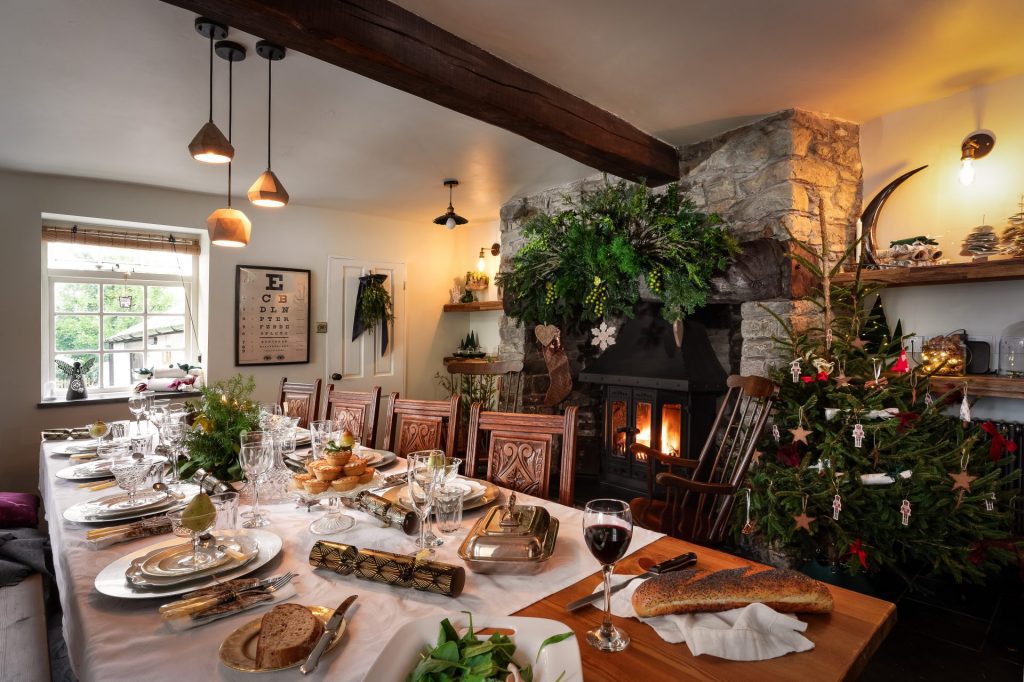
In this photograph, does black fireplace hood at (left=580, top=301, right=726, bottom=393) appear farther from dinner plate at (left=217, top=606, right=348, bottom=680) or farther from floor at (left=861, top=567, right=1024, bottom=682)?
dinner plate at (left=217, top=606, right=348, bottom=680)

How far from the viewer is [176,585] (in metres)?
0.97

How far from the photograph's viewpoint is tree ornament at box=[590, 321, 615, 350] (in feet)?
11.4

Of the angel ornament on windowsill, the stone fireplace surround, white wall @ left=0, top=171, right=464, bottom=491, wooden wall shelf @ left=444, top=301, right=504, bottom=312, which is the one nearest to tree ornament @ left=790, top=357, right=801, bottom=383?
the stone fireplace surround

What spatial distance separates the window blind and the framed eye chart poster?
455 millimetres

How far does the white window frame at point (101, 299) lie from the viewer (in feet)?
12.3

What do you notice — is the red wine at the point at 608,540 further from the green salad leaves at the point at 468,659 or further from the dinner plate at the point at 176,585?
the dinner plate at the point at 176,585

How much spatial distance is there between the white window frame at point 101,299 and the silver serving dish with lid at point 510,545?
13.3 ft

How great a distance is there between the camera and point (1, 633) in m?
1.34

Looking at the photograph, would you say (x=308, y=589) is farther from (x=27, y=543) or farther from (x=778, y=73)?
(x=778, y=73)

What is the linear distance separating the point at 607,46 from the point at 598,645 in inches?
79.7

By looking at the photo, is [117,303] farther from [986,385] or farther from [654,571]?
[986,385]

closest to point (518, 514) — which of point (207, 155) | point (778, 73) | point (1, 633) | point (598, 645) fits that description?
point (598, 645)

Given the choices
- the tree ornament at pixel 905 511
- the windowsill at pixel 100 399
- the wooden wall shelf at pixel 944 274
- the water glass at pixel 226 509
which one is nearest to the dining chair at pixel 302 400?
the windowsill at pixel 100 399

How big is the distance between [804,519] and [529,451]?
3.50 ft
